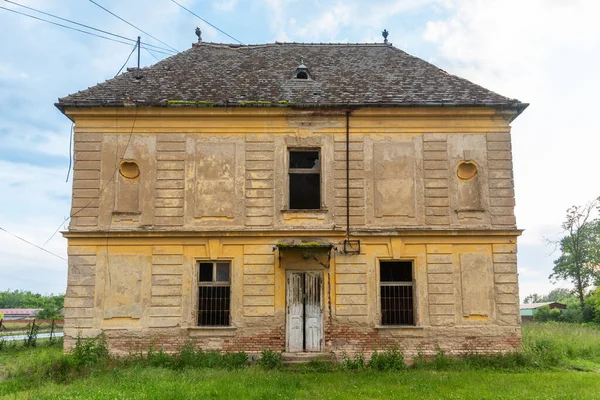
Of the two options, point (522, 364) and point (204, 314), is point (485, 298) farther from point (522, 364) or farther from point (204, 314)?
point (204, 314)

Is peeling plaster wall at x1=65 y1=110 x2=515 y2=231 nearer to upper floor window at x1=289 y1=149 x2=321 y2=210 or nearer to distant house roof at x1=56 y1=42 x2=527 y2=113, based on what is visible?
upper floor window at x1=289 y1=149 x2=321 y2=210

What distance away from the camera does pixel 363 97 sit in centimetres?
1413

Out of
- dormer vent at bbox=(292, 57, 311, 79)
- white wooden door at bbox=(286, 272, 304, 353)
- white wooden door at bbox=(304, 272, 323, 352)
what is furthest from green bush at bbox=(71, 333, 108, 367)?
dormer vent at bbox=(292, 57, 311, 79)

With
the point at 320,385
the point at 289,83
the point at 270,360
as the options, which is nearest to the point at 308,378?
the point at 320,385

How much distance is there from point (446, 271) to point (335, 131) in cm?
494

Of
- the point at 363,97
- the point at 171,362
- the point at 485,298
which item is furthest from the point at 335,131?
the point at 171,362

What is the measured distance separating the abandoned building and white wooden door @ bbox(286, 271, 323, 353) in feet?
0.12

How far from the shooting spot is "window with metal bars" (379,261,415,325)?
1318cm

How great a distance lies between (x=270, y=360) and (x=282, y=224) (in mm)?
3564

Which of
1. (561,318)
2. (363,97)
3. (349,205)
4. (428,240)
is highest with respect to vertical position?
(363,97)

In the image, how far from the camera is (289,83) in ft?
49.5

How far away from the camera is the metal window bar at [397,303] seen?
43.2ft

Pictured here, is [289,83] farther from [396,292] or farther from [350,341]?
[350,341]

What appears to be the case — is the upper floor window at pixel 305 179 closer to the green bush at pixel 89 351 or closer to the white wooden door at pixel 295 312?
the white wooden door at pixel 295 312
